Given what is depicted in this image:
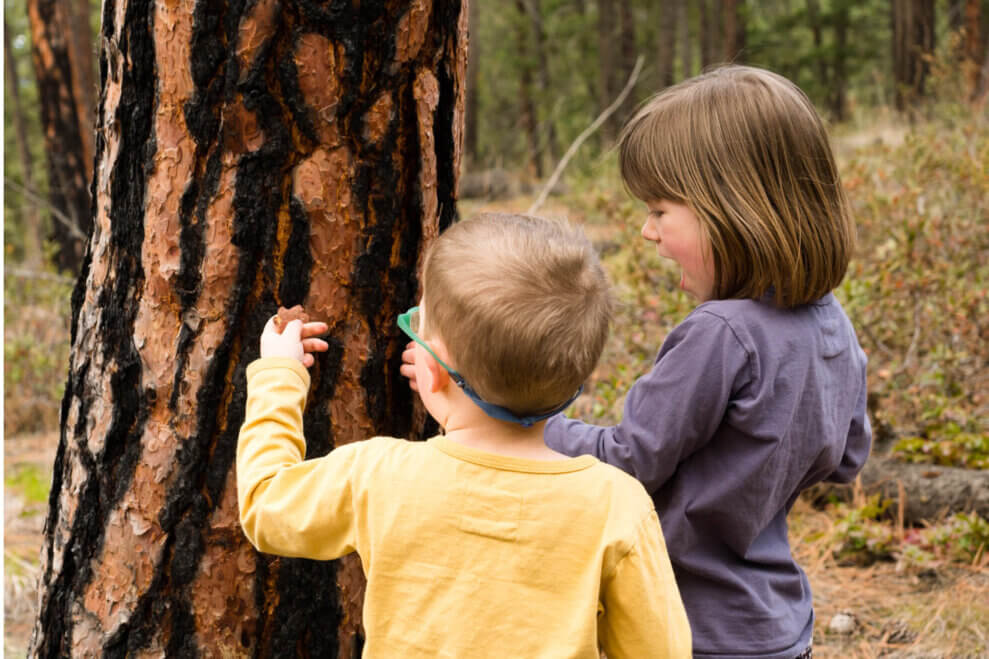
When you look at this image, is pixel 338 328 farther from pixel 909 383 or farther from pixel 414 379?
pixel 909 383

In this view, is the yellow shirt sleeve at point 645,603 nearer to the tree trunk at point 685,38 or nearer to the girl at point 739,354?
the girl at point 739,354

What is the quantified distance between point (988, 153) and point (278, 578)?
5338 millimetres

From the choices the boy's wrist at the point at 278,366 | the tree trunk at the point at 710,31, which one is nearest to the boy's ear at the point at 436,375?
the boy's wrist at the point at 278,366

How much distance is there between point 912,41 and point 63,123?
12124 millimetres

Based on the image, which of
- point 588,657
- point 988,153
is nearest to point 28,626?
point 588,657

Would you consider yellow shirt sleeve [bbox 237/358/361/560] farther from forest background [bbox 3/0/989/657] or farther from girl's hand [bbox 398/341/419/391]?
forest background [bbox 3/0/989/657]

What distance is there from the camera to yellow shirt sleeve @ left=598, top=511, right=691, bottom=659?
1363 millimetres

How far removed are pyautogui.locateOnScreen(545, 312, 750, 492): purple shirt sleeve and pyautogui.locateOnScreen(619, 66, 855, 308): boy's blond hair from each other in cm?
15

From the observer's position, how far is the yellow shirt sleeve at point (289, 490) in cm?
141

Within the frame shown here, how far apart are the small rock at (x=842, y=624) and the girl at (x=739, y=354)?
1447 mm

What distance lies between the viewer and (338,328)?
1.75 meters

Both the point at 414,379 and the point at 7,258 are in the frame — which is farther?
the point at 7,258

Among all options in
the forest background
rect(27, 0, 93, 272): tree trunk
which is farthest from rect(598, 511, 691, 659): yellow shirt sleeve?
rect(27, 0, 93, 272): tree trunk

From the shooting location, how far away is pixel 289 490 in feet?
4.66
